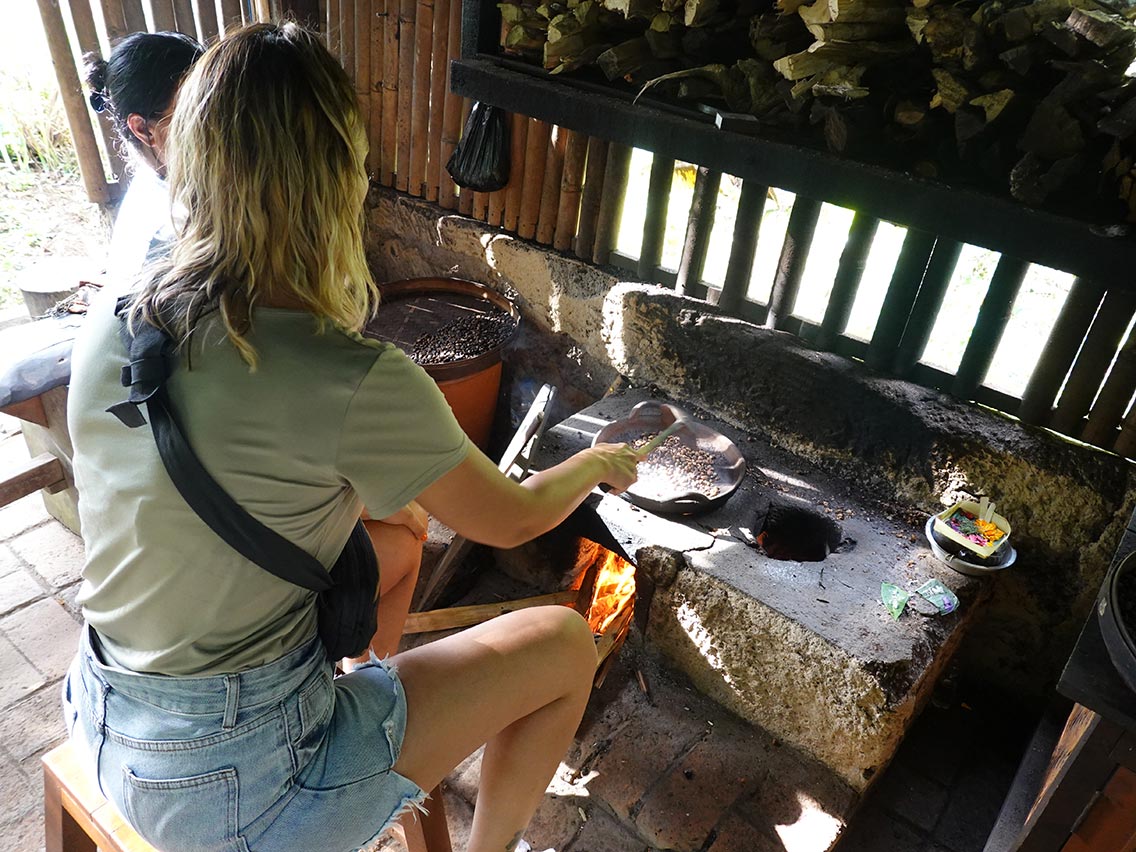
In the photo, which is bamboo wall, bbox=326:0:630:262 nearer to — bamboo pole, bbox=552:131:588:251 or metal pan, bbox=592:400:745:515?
bamboo pole, bbox=552:131:588:251

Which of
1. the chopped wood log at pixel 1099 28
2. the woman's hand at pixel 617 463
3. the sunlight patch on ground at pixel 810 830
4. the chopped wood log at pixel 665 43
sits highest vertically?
the chopped wood log at pixel 1099 28

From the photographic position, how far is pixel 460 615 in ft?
9.88

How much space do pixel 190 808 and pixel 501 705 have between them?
63cm

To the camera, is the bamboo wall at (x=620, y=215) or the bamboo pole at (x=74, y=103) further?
the bamboo pole at (x=74, y=103)

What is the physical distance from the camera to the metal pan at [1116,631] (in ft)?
4.73

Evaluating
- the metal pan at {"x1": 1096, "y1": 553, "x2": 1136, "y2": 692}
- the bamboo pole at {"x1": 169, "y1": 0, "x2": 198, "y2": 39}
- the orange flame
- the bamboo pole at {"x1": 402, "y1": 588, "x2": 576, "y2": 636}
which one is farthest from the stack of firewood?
the bamboo pole at {"x1": 169, "y1": 0, "x2": 198, "y2": 39}

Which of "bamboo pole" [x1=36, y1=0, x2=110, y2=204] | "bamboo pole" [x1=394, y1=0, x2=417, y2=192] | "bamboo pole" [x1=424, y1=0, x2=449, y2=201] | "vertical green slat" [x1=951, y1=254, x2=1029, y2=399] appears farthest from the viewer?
"bamboo pole" [x1=36, y1=0, x2=110, y2=204]

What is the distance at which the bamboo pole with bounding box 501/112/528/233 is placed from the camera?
12.1 feet

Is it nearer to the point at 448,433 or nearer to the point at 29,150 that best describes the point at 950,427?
the point at 448,433

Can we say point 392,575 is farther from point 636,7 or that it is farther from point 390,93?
point 390,93

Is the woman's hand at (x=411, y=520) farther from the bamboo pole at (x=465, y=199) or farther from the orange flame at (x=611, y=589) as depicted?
the bamboo pole at (x=465, y=199)

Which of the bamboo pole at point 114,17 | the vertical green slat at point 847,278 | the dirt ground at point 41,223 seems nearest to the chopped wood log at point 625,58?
the vertical green slat at point 847,278

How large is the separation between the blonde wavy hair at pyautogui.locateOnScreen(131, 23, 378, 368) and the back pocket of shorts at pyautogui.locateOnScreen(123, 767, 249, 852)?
75 centimetres

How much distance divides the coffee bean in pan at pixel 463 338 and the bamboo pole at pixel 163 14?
96.8 inches
